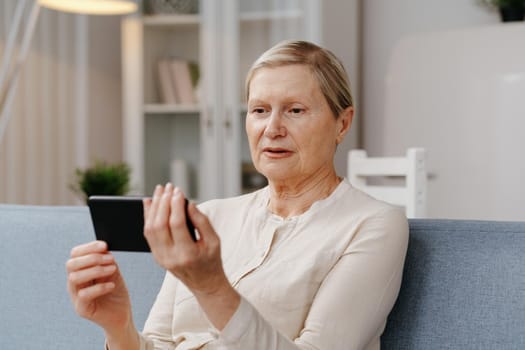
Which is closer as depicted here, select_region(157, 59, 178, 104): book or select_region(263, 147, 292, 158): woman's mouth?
select_region(263, 147, 292, 158): woman's mouth

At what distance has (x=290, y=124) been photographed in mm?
1317

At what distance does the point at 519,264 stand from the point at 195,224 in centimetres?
57

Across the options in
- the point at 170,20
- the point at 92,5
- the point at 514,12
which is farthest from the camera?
the point at 170,20

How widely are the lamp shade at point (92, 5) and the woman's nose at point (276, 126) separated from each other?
6.19 ft

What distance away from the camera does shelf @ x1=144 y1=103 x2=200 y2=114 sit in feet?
12.4

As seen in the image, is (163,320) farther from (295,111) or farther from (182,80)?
(182,80)

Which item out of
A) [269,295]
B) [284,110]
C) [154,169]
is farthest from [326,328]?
[154,169]

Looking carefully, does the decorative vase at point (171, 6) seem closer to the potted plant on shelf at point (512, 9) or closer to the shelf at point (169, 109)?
the shelf at point (169, 109)

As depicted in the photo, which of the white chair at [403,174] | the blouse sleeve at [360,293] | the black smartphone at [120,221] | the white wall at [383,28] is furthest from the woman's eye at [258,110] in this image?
the white wall at [383,28]

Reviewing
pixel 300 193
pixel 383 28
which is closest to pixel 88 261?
pixel 300 193

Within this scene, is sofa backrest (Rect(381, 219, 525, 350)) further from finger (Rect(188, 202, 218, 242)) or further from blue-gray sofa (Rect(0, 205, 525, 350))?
finger (Rect(188, 202, 218, 242))

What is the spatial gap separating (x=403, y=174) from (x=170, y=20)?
68.7 inches

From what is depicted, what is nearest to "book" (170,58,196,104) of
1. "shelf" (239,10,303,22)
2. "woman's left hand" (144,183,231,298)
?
"shelf" (239,10,303,22)

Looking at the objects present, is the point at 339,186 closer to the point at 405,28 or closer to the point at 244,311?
Result: the point at 244,311
